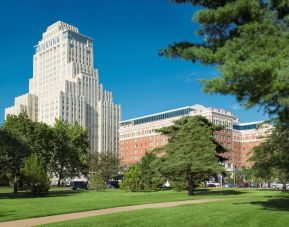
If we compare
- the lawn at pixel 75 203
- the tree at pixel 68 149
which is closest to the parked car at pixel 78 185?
the tree at pixel 68 149

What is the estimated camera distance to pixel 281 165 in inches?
1495

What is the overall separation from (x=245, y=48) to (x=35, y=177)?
38393 millimetres

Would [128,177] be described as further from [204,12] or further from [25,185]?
[204,12]

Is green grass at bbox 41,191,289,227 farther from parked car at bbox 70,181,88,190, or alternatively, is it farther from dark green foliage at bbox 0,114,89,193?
parked car at bbox 70,181,88,190

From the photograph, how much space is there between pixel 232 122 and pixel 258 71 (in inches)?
6537

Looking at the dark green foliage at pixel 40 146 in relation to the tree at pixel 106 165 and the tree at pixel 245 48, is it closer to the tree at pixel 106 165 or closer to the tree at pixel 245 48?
the tree at pixel 106 165

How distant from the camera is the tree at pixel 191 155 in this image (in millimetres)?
43938

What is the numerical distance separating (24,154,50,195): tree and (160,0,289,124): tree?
113 feet

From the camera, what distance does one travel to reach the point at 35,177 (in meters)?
49.8

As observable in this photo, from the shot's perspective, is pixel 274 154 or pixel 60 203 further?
pixel 274 154

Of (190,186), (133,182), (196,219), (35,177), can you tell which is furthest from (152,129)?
(196,219)

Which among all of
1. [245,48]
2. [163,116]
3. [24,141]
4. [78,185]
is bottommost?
[78,185]

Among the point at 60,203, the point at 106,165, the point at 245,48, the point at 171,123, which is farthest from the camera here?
the point at 171,123

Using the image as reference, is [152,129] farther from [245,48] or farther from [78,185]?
[245,48]
